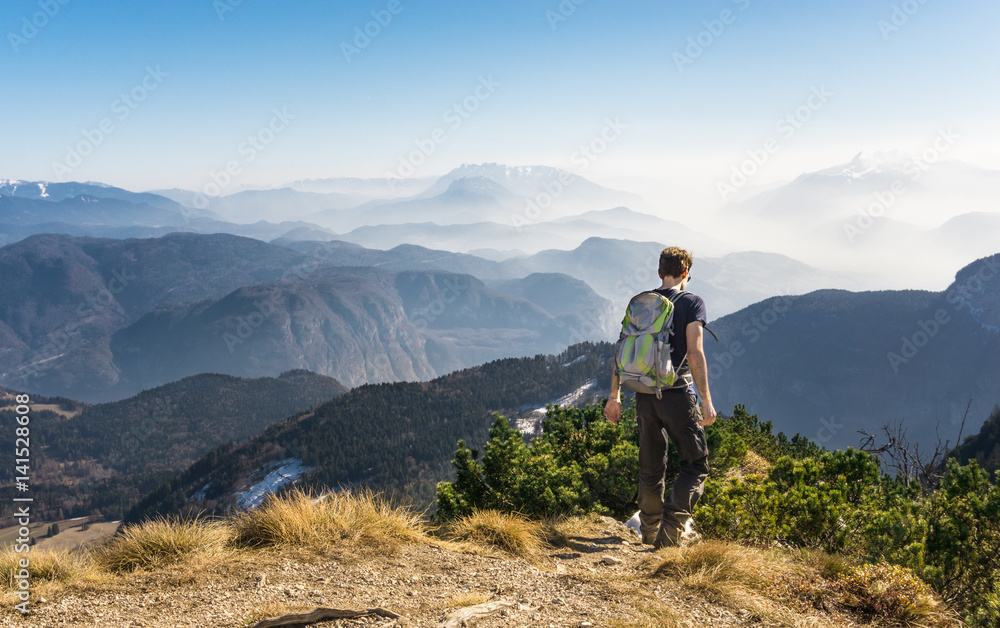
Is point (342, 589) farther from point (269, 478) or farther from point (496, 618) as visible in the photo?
point (269, 478)

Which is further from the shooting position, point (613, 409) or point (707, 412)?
point (613, 409)

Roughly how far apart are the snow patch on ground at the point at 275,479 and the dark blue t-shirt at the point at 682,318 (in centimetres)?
12044

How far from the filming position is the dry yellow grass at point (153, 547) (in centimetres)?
609

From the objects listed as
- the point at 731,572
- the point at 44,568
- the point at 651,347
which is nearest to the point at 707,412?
the point at 651,347

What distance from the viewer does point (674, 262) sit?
6.52 meters

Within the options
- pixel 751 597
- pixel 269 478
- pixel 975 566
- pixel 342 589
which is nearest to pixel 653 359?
pixel 751 597

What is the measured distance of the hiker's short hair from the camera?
21.4 feet

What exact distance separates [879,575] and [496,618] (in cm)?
360

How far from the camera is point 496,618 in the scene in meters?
4.70

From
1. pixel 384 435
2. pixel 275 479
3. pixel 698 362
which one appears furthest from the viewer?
pixel 384 435

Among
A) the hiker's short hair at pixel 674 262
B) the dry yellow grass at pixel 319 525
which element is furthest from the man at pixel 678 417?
the dry yellow grass at pixel 319 525

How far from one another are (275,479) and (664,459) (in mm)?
127653

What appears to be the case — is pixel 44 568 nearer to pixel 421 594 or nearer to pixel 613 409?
pixel 421 594

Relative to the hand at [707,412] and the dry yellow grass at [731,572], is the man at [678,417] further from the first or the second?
the dry yellow grass at [731,572]
